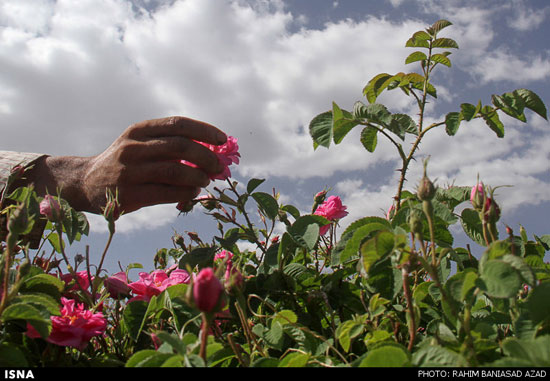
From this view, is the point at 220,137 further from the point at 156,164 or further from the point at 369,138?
the point at 369,138

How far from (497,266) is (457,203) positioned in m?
0.77

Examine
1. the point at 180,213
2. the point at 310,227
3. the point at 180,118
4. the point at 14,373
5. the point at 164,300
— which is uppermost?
the point at 180,118

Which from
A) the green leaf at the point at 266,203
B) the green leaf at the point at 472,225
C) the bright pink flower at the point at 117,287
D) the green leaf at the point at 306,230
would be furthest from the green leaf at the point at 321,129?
the bright pink flower at the point at 117,287

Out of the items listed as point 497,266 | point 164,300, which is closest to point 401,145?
point 497,266

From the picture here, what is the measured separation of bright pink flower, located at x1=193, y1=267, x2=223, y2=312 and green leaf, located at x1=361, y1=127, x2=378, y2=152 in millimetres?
975

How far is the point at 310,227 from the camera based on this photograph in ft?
4.48

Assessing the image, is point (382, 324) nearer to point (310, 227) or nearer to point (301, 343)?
point (301, 343)

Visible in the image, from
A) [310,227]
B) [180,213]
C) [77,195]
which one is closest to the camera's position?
[310,227]

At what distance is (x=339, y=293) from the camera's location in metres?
1.29

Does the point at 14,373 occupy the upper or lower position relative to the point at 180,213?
lower

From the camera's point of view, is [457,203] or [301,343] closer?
[301,343]

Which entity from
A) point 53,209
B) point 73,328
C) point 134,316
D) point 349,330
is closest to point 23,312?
point 73,328

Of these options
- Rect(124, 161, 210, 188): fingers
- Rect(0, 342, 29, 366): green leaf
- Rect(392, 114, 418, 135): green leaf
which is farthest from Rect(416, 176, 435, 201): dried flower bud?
Rect(124, 161, 210, 188): fingers

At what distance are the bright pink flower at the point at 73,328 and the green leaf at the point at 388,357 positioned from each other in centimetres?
77
